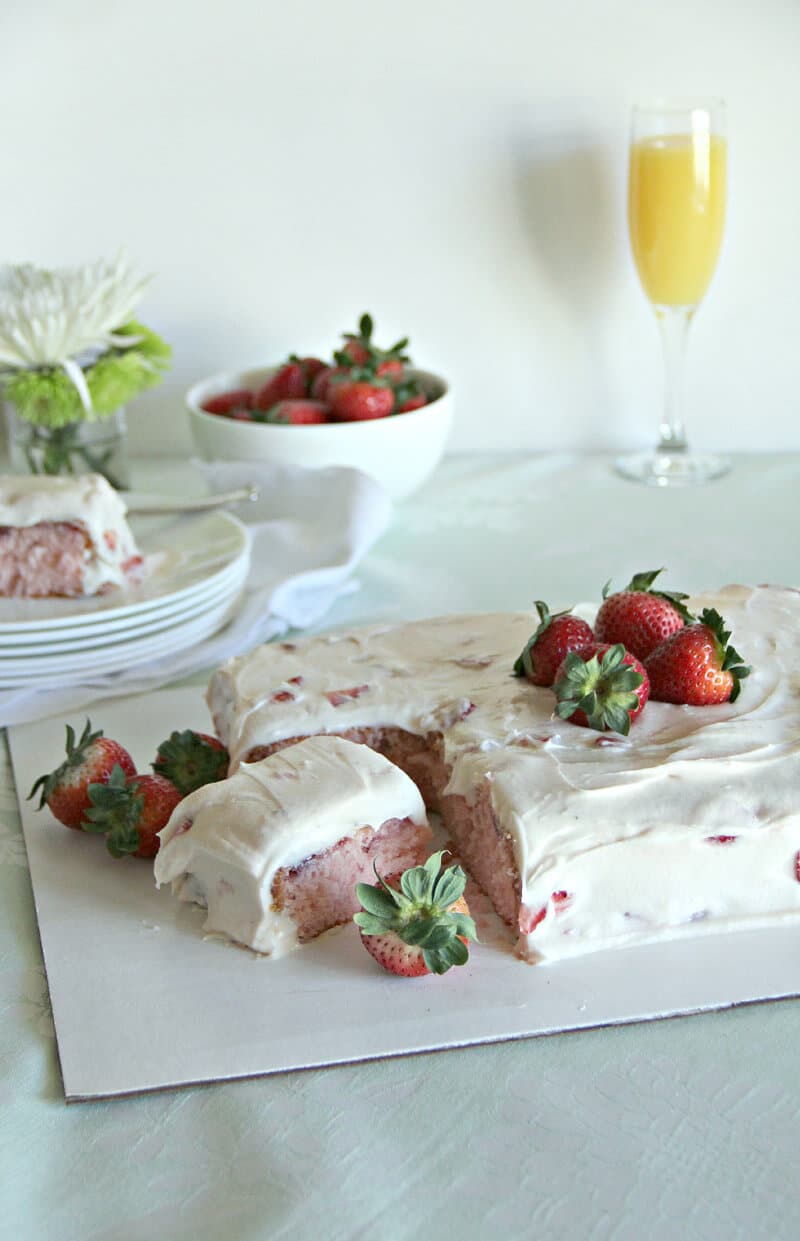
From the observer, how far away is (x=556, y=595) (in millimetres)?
2004

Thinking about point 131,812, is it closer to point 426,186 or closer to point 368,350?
point 368,350

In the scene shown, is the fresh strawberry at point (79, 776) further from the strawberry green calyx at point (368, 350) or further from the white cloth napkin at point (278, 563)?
the strawberry green calyx at point (368, 350)

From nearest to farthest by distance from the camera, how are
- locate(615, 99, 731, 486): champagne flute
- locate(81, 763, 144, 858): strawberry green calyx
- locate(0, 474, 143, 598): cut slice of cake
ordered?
locate(81, 763, 144, 858): strawberry green calyx, locate(0, 474, 143, 598): cut slice of cake, locate(615, 99, 731, 486): champagne flute

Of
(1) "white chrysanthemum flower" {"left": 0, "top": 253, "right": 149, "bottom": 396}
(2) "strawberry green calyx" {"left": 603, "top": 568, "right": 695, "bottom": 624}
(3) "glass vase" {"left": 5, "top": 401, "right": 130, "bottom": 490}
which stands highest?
(1) "white chrysanthemum flower" {"left": 0, "top": 253, "right": 149, "bottom": 396}

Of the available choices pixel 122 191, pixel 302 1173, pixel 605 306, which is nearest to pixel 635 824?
pixel 302 1173

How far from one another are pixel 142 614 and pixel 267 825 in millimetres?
623

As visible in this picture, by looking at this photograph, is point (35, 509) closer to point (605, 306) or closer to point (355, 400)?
point (355, 400)

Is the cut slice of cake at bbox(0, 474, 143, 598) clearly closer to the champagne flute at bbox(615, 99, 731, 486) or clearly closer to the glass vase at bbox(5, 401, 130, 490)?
the glass vase at bbox(5, 401, 130, 490)

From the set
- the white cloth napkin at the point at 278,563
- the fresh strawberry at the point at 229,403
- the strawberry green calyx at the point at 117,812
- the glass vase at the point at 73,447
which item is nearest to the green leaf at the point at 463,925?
the strawberry green calyx at the point at 117,812

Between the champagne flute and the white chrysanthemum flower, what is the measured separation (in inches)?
33.7

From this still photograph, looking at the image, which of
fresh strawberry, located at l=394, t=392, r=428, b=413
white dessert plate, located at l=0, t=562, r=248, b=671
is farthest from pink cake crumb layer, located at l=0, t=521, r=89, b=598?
fresh strawberry, located at l=394, t=392, r=428, b=413

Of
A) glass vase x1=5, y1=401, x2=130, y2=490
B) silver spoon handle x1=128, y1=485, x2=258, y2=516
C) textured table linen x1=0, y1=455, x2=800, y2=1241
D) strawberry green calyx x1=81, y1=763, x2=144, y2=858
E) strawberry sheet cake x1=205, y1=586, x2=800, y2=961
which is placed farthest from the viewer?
glass vase x1=5, y1=401, x2=130, y2=490

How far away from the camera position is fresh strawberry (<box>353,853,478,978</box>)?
1.11 m

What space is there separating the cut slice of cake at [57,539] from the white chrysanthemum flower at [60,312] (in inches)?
11.6
